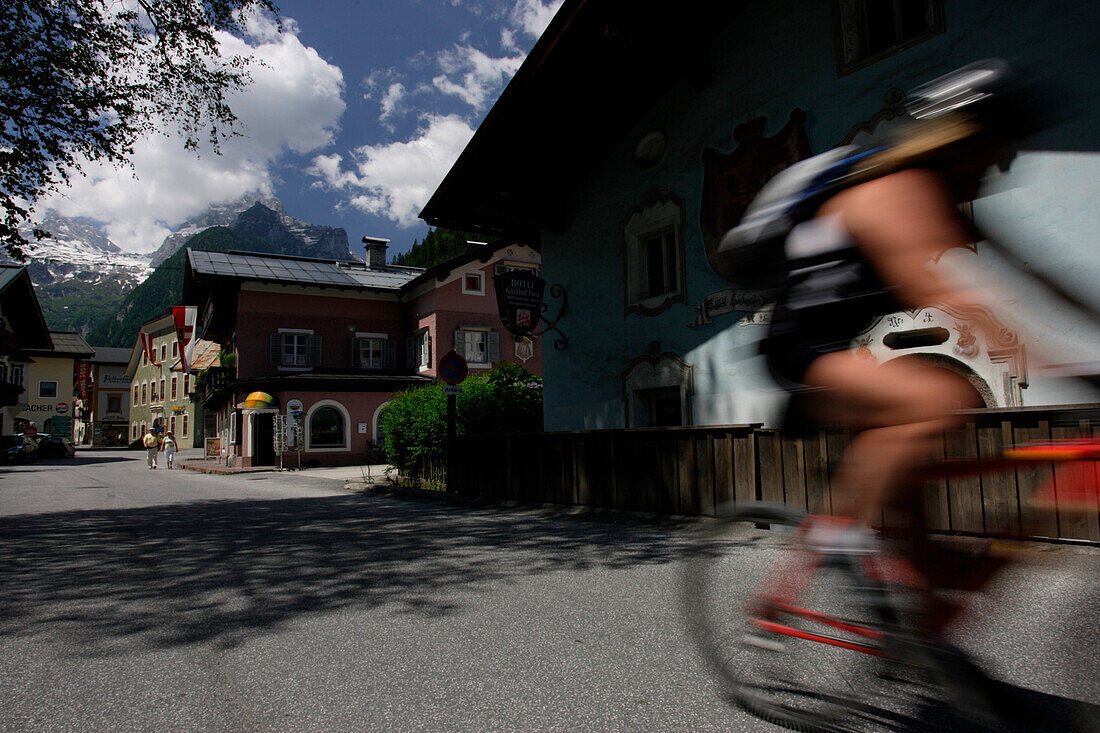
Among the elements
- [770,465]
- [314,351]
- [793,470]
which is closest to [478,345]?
[314,351]

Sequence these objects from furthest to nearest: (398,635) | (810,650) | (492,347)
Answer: (492,347) → (398,635) → (810,650)

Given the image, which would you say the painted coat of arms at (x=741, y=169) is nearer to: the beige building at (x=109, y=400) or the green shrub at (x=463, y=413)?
the green shrub at (x=463, y=413)

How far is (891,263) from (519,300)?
11.1 m

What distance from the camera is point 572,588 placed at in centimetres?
510

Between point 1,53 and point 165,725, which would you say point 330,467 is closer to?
point 1,53

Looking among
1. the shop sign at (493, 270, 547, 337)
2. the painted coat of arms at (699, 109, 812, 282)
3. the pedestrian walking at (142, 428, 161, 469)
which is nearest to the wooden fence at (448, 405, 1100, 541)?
the shop sign at (493, 270, 547, 337)

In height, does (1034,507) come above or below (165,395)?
below

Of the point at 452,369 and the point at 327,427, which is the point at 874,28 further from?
the point at 327,427

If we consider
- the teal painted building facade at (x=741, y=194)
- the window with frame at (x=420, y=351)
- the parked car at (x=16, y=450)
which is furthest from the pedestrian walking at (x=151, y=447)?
the teal painted building facade at (x=741, y=194)

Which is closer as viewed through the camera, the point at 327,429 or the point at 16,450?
the point at 327,429

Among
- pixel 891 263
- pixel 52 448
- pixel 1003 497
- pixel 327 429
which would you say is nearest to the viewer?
pixel 891 263

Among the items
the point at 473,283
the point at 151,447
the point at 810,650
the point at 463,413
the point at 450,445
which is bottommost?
the point at 810,650

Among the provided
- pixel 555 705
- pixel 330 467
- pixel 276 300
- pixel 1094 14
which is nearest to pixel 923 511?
pixel 555 705

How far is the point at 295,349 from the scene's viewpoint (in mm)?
32531
